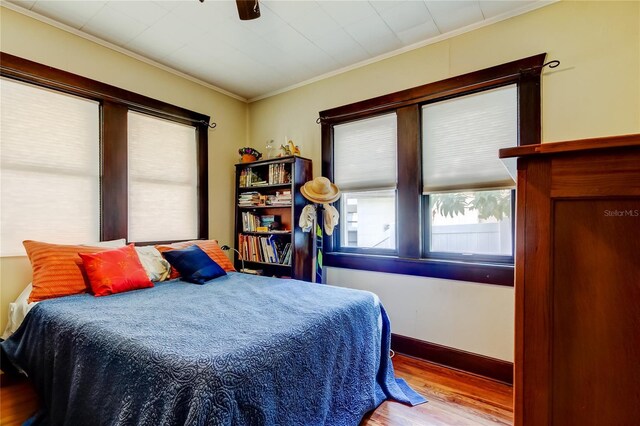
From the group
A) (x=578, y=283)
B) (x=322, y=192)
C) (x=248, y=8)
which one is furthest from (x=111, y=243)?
(x=578, y=283)

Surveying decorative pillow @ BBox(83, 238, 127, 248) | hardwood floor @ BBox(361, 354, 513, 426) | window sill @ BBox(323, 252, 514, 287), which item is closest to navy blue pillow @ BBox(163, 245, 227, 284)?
decorative pillow @ BBox(83, 238, 127, 248)

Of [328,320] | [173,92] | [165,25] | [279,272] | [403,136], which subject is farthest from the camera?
[279,272]

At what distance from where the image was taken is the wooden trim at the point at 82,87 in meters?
2.20

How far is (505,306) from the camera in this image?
7.47ft

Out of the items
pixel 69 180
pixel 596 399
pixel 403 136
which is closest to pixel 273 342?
pixel 596 399

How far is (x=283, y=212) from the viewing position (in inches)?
141

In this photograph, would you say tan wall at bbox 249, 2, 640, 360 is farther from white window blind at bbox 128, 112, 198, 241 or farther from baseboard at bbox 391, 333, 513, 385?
white window blind at bbox 128, 112, 198, 241

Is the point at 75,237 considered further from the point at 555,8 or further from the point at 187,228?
the point at 555,8

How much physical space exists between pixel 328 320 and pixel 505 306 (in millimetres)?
1517

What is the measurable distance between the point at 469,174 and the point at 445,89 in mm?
742

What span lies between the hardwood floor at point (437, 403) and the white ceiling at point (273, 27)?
2.73 meters

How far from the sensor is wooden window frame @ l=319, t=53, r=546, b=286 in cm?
220

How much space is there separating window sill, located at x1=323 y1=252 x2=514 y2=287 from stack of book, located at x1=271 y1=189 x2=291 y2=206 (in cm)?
70

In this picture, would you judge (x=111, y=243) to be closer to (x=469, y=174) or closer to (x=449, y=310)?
(x=449, y=310)
